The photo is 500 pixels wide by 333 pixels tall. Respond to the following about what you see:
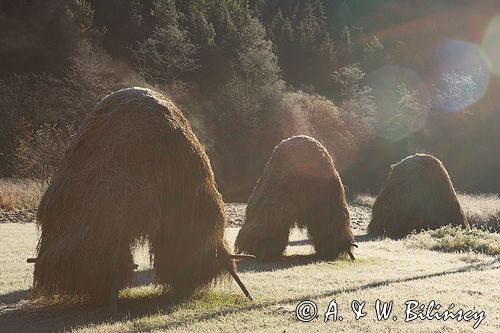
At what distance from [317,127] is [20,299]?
1586 inches

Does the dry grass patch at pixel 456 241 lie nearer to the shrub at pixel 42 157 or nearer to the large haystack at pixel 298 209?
the large haystack at pixel 298 209

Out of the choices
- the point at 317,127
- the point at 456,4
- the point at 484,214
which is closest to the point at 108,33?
the point at 317,127

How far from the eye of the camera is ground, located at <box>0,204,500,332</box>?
6391mm

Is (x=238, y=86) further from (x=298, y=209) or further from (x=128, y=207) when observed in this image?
(x=128, y=207)

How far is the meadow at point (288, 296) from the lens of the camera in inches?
252

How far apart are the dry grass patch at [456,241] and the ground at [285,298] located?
151 cm

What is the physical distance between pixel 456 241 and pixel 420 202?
3.61 metres

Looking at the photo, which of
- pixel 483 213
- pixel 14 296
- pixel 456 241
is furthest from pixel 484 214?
pixel 14 296

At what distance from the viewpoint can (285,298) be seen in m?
7.79

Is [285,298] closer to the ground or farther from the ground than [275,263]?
closer to the ground

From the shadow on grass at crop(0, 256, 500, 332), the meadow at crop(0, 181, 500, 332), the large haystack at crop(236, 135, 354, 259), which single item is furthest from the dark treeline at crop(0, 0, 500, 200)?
the shadow on grass at crop(0, 256, 500, 332)

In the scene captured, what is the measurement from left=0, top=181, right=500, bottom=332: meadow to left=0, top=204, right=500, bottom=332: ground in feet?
0.04

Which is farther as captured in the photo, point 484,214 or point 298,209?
point 484,214

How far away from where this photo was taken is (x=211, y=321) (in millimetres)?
6617
